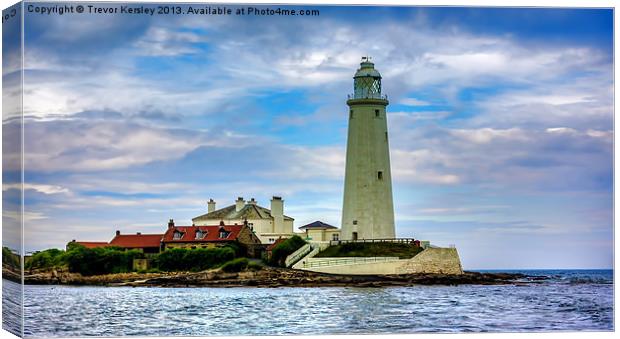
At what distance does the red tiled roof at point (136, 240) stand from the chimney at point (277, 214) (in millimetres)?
2796

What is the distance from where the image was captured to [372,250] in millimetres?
→ 30359

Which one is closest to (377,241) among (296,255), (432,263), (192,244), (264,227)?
(432,263)

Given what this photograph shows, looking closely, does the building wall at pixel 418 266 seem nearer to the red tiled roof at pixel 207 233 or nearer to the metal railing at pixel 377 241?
the metal railing at pixel 377 241

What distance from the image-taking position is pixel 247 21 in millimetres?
19156

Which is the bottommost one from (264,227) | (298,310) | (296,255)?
(298,310)

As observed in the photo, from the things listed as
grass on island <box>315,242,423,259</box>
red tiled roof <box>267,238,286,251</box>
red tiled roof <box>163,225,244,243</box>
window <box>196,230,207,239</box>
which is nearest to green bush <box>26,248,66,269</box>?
red tiled roof <box>163,225,244,243</box>

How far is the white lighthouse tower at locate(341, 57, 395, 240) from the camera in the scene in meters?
30.0

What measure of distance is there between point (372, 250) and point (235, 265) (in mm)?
3326

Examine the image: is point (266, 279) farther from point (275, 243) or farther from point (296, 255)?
point (275, 243)

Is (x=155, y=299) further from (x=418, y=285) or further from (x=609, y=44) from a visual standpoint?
(x=609, y=44)

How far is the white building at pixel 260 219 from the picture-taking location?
30.9 m

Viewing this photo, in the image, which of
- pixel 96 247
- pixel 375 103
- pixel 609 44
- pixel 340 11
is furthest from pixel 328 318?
pixel 375 103

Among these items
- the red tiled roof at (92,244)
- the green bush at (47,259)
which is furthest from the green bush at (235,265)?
the green bush at (47,259)

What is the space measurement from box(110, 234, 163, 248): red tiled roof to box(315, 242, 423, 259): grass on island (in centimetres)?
397
